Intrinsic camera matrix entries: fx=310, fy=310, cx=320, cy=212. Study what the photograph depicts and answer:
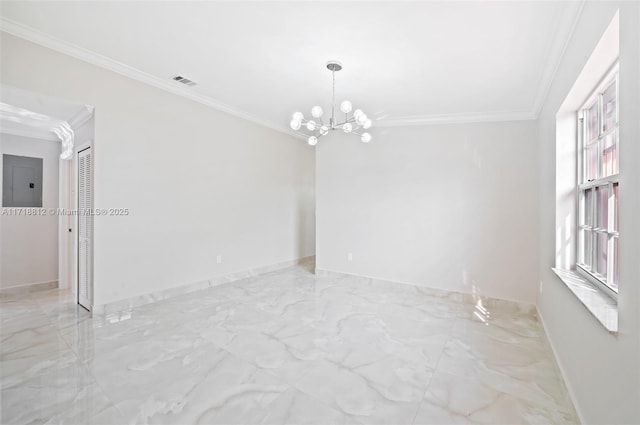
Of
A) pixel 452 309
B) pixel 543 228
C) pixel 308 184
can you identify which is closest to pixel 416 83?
pixel 543 228

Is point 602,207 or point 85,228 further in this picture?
point 85,228

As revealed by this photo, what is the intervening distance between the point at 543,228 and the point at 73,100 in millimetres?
5222

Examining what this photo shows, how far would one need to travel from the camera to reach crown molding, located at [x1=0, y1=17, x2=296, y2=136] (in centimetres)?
270

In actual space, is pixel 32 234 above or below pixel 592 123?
below

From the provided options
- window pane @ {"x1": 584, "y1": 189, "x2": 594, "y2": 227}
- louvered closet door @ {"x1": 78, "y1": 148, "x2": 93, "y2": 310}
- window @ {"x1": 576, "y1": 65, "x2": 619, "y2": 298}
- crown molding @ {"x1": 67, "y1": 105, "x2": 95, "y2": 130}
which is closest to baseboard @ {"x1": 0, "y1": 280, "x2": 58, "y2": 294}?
louvered closet door @ {"x1": 78, "y1": 148, "x2": 93, "y2": 310}

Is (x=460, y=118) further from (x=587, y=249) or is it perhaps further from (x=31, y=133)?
(x=31, y=133)

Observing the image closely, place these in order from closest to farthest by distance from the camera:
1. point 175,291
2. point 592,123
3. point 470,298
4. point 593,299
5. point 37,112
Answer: point 593,299 → point 592,123 → point 37,112 → point 175,291 → point 470,298

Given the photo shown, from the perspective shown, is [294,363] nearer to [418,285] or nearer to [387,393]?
[387,393]

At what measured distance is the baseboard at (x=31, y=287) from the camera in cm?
444

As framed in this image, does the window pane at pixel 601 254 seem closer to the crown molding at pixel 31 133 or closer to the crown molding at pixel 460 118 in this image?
the crown molding at pixel 460 118

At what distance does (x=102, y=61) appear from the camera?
3252mm

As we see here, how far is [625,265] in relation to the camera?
4.12ft

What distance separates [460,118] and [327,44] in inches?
101

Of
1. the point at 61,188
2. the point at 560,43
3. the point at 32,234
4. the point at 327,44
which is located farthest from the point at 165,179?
the point at 560,43
